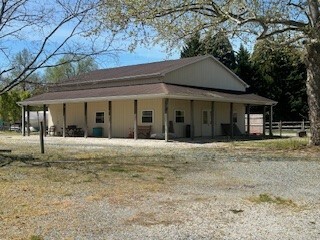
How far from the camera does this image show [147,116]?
29.3 meters

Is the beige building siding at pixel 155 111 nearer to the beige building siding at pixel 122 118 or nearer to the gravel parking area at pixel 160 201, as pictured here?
Answer: the beige building siding at pixel 122 118

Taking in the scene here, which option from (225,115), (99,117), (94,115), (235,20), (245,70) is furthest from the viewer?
(245,70)

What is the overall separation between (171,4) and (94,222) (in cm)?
1368

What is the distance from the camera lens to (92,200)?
7.90m

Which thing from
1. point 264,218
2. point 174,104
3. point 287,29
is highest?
point 287,29

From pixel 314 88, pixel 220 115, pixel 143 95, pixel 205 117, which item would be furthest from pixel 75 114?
pixel 314 88

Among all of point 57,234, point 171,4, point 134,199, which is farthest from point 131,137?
point 57,234

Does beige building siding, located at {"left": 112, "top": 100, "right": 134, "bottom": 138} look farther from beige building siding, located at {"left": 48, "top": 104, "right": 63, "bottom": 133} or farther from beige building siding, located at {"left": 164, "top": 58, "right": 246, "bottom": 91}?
beige building siding, located at {"left": 48, "top": 104, "right": 63, "bottom": 133}

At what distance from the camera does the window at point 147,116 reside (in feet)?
95.4

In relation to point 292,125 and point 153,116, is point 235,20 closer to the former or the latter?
point 153,116

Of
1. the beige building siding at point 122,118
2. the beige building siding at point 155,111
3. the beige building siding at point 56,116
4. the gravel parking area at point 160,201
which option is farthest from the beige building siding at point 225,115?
the gravel parking area at point 160,201

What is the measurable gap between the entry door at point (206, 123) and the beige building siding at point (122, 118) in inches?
202

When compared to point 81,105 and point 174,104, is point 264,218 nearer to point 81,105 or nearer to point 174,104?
point 174,104

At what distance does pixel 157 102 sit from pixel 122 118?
3.23m
